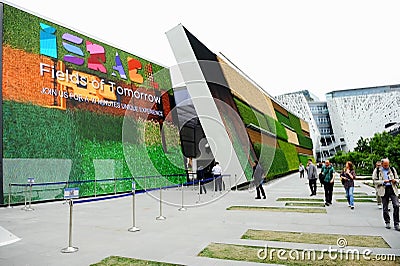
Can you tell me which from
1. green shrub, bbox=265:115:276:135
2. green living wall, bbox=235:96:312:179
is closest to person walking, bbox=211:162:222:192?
green living wall, bbox=235:96:312:179

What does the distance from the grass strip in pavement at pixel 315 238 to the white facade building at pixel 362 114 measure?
276 feet

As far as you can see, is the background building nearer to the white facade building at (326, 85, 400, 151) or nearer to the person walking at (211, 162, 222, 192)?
the white facade building at (326, 85, 400, 151)

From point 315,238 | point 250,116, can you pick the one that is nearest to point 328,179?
point 315,238

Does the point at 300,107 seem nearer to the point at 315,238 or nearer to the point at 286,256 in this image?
the point at 315,238

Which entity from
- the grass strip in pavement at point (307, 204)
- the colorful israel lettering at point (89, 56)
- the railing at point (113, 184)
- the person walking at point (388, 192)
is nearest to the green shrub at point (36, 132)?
the railing at point (113, 184)

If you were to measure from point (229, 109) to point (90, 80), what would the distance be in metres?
7.17

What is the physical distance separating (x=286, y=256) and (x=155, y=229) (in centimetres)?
328

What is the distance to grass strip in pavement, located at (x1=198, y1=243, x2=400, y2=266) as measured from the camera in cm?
500

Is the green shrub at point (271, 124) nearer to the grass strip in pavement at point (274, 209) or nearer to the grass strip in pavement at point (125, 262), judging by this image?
the grass strip in pavement at point (274, 209)

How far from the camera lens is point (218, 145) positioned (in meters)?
17.1

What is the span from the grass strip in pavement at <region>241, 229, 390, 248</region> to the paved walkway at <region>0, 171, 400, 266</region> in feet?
0.74

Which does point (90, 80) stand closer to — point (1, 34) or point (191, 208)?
point (1, 34)

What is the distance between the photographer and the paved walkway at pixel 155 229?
5527 mm

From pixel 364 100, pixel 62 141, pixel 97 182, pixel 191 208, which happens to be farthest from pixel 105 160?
pixel 364 100
